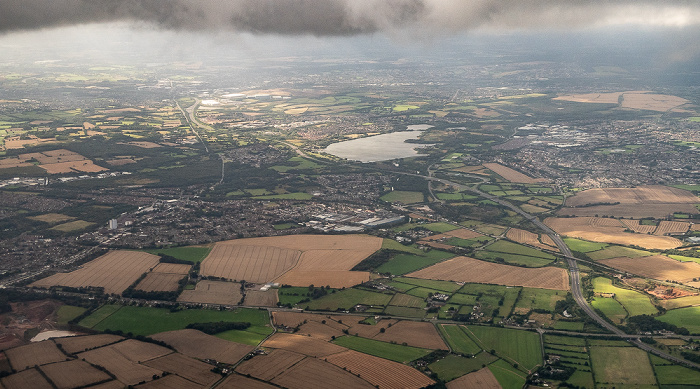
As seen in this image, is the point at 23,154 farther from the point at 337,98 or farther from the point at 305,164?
the point at 337,98

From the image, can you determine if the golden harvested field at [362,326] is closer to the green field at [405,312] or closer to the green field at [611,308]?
the green field at [405,312]

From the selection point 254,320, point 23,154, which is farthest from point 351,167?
point 254,320

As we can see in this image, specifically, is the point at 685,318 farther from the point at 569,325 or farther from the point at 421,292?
the point at 421,292

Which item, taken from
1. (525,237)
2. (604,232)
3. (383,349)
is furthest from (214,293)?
(604,232)

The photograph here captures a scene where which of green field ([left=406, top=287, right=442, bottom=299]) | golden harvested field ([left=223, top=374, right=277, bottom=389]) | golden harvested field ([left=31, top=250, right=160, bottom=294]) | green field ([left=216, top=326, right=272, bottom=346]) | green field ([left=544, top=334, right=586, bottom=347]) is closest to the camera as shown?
golden harvested field ([left=223, top=374, right=277, bottom=389])

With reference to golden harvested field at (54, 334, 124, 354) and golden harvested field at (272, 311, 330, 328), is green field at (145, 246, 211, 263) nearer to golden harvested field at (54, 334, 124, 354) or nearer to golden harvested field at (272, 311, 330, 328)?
golden harvested field at (272, 311, 330, 328)

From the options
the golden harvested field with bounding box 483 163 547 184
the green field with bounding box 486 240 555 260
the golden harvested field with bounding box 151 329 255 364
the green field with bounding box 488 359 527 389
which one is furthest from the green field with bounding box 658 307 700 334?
the golden harvested field with bounding box 483 163 547 184
